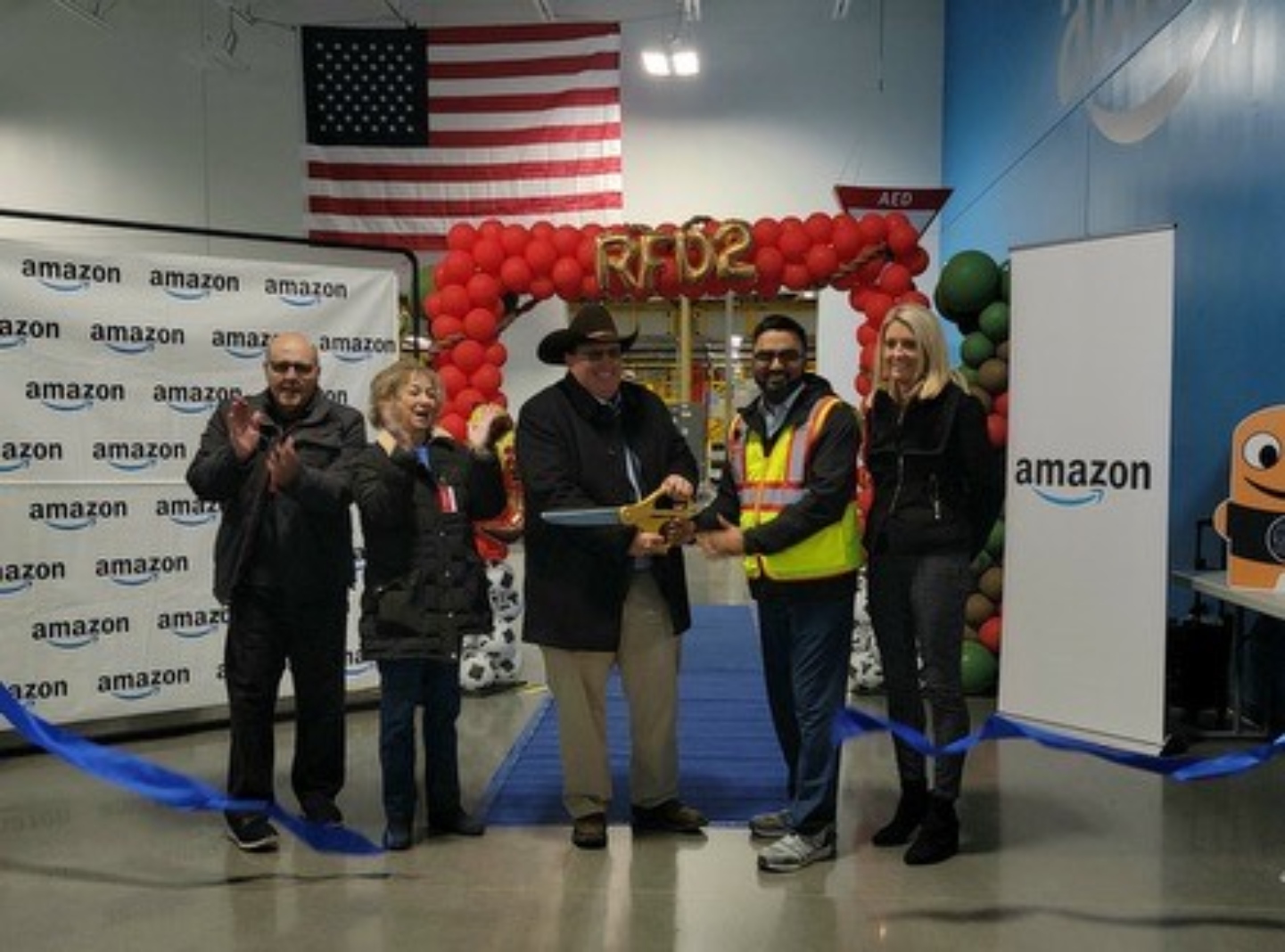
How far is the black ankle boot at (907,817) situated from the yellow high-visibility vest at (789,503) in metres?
0.77

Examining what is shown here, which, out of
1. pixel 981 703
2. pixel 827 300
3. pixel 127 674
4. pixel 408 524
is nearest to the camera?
pixel 408 524

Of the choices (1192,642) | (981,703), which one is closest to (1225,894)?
(1192,642)

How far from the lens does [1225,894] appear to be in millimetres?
2998

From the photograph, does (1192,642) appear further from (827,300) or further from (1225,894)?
(827,300)

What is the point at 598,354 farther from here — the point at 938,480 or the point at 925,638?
the point at 925,638

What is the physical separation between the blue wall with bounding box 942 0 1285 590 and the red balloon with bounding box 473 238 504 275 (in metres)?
3.72

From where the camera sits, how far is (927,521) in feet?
10.1

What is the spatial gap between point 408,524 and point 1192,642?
347cm

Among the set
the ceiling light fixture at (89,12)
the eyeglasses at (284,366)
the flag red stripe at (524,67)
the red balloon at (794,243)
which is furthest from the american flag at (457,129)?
the eyeglasses at (284,366)

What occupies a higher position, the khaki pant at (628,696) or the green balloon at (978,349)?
the green balloon at (978,349)

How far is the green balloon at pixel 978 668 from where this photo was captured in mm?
5301

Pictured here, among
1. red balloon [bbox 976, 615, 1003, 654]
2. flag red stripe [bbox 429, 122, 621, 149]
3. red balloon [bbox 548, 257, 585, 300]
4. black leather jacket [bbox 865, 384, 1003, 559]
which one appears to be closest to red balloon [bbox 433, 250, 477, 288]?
red balloon [bbox 548, 257, 585, 300]

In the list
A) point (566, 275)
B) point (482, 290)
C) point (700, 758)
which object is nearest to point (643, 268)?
point (566, 275)

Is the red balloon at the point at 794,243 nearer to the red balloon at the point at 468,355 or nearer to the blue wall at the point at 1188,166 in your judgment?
the blue wall at the point at 1188,166
